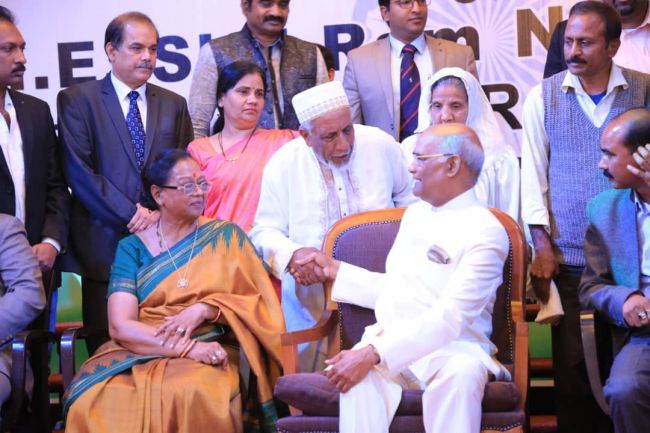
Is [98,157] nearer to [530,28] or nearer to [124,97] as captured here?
[124,97]

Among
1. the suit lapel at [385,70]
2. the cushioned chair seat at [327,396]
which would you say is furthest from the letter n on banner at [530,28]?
the cushioned chair seat at [327,396]

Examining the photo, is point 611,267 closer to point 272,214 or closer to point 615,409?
point 615,409

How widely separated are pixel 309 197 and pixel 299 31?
71.8 inches

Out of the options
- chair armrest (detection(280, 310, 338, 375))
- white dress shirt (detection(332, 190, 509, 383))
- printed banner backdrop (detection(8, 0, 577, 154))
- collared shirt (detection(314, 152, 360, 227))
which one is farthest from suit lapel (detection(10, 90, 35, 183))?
white dress shirt (detection(332, 190, 509, 383))

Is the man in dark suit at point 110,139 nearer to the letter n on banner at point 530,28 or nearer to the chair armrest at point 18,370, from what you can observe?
the chair armrest at point 18,370

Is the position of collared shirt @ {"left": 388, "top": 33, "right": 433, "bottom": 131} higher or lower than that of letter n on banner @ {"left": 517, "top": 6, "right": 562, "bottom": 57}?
lower

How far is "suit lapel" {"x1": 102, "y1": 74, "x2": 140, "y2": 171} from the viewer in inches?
193

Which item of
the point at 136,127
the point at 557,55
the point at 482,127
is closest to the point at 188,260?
the point at 136,127

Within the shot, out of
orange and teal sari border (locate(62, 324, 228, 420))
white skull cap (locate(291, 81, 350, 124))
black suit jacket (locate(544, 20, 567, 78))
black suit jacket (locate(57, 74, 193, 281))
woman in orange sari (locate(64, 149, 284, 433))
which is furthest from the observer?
black suit jacket (locate(544, 20, 567, 78))

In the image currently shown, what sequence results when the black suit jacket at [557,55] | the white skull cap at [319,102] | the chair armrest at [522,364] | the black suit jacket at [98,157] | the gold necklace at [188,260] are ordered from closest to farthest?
1. the chair armrest at [522,364]
2. the gold necklace at [188,260]
3. the white skull cap at [319,102]
4. the black suit jacket at [98,157]
5. the black suit jacket at [557,55]

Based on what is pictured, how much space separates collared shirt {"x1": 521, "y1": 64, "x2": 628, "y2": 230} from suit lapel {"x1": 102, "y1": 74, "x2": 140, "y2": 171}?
5.87ft

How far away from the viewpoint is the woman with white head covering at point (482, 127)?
458 centimetres

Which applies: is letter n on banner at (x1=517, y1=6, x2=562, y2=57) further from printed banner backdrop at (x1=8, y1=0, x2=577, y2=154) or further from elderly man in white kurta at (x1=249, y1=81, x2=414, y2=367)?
elderly man in white kurta at (x1=249, y1=81, x2=414, y2=367)

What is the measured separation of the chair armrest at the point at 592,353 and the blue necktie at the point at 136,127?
→ 7.13 feet
